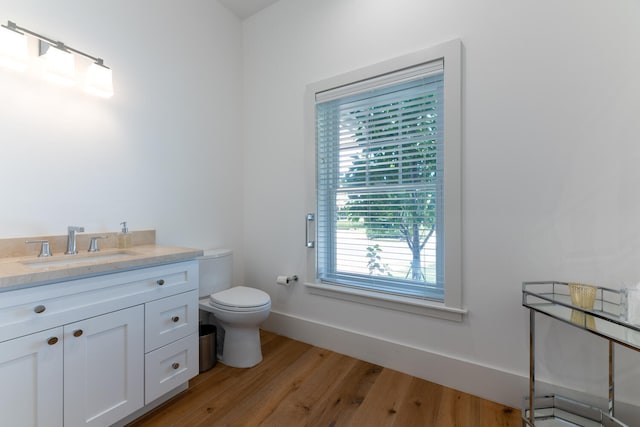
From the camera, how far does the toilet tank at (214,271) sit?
2102 millimetres

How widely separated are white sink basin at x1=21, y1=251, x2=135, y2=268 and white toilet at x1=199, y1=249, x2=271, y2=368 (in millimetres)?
550

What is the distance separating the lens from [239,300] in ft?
6.37

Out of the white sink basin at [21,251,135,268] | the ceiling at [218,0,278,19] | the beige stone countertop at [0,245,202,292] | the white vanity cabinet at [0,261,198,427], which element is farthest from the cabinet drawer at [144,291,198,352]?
the ceiling at [218,0,278,19]

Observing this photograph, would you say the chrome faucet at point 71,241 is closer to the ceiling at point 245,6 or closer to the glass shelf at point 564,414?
the ceiling at point 245,6

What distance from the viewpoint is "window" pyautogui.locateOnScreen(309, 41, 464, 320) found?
173 cm

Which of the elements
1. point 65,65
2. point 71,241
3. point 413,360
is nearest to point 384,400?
point 413,360

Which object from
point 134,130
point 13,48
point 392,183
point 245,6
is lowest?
point 392,183

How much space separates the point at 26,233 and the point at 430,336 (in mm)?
2322

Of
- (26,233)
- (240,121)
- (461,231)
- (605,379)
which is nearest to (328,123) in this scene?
(240,121)

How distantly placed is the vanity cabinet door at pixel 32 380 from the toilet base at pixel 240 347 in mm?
950

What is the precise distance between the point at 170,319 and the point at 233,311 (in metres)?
0.40

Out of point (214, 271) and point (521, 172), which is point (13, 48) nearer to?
point (214, 271)

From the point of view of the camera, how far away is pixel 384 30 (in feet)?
6.44

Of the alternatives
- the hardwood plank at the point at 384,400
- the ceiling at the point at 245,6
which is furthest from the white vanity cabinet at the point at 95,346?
the ceiling at the point at 245,6
